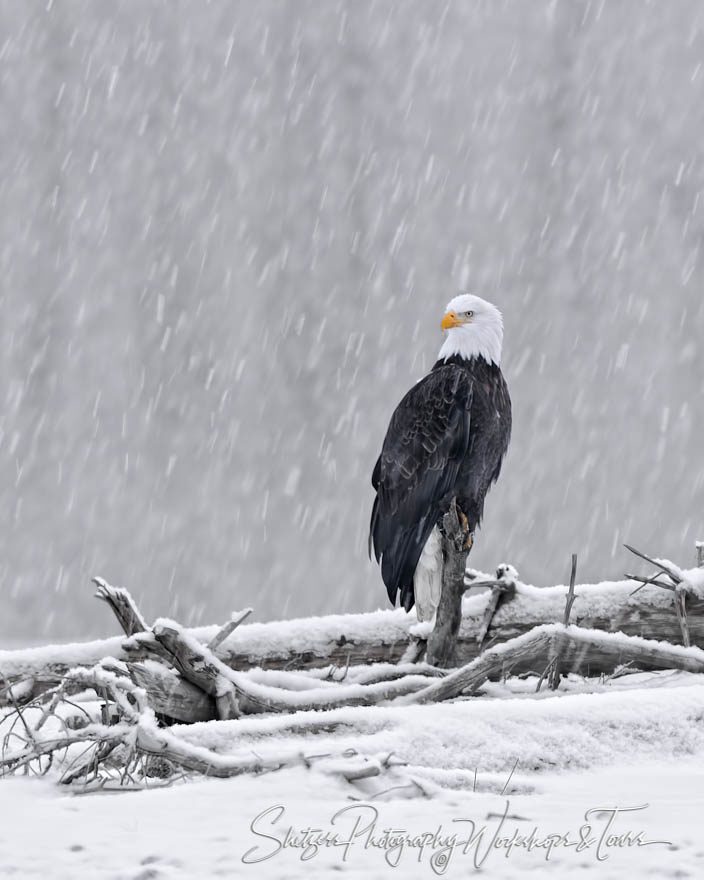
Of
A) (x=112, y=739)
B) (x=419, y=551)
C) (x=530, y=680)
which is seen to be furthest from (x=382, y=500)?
(x=112, y=739)

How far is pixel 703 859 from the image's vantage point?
173cm

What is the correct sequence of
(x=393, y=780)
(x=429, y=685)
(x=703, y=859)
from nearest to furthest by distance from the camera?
(x=703, y=859) < (x=393, y=780) < (x=429, y=685)

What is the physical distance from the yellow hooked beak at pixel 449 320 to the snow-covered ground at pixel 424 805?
291cm

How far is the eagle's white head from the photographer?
541 cm

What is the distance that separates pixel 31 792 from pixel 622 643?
2247mm

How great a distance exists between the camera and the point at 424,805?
6.98 feet

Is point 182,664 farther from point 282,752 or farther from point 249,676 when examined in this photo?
point 282,752

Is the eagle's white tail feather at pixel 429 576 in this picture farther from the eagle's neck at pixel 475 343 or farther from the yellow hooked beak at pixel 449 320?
the yellow hooked beak at pixel 449 320

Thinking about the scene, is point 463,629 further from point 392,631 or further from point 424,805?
point 424,805

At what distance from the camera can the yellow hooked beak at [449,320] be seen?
18.0ft

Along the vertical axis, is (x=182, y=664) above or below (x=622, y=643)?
below

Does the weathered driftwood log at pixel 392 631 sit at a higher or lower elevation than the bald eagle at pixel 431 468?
lower

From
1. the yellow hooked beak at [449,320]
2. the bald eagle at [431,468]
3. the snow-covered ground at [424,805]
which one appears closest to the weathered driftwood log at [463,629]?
the bald eagle at [431,468]

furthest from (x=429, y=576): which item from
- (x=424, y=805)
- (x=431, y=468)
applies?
(x=424, y=805)
